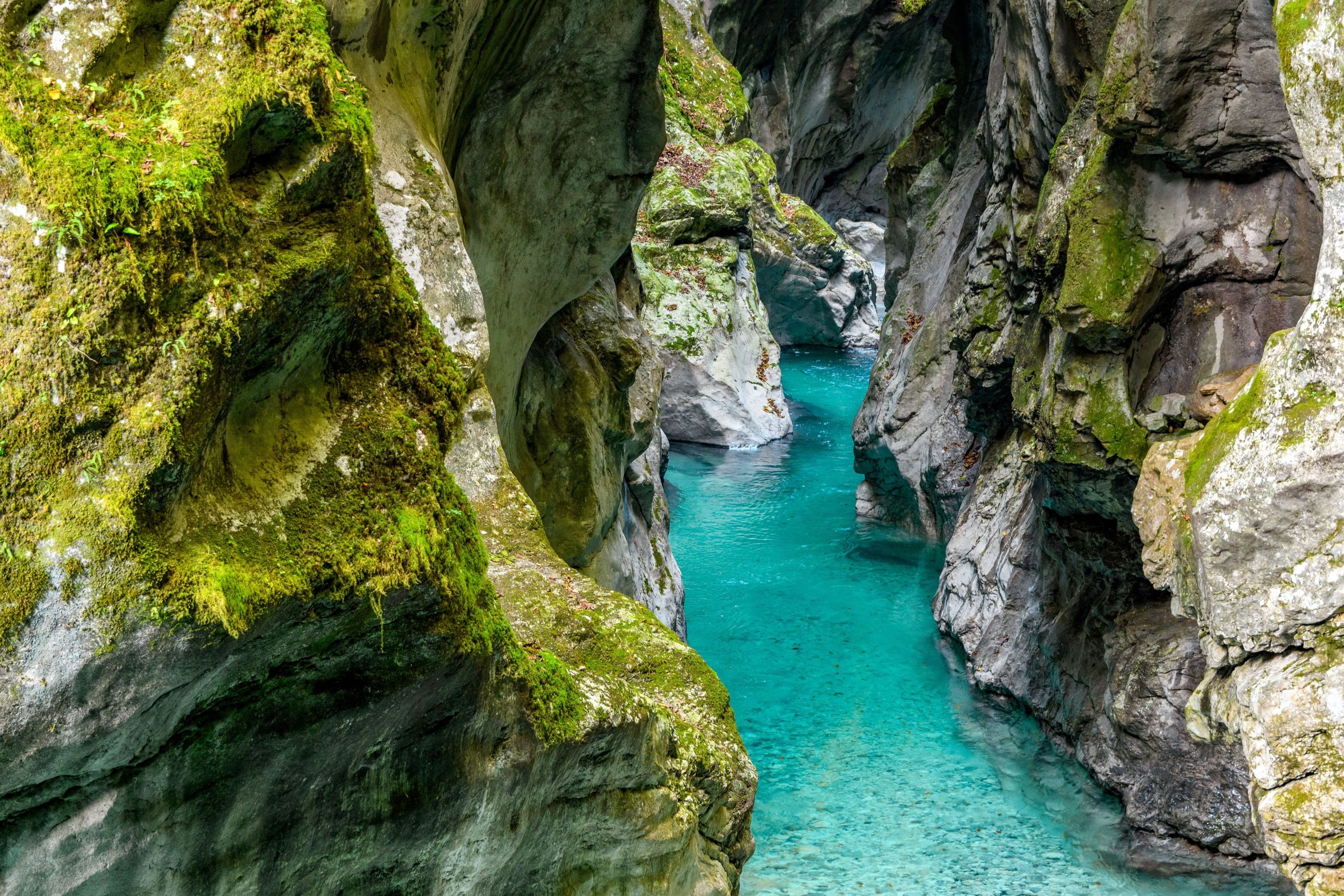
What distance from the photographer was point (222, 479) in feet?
12.0

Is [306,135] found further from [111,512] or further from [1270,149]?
[1270,149]

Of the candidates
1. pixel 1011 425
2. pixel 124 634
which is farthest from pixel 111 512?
pixel 1011 425

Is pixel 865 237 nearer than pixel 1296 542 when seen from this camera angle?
No

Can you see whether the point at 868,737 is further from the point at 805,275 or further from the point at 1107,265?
the point at 805,275

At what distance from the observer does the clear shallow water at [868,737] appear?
33.3 ft

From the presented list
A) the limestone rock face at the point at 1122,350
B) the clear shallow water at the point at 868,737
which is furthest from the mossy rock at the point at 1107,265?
the clear shallow water at the point at 868,737

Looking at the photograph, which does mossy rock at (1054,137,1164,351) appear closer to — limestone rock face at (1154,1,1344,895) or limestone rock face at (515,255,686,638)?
limestone rock face at (1154,1,1344,895)

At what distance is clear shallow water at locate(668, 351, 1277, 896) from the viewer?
10156 millimetres

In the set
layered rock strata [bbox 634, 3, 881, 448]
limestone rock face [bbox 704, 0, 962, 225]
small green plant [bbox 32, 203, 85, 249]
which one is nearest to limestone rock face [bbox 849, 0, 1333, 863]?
small green plant [bbox 32, 203, 85, 249]

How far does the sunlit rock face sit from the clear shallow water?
16.9 feet

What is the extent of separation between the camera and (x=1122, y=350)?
1047cm

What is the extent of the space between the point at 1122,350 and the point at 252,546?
9367mm

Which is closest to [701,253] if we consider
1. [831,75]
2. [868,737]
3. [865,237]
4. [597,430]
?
[831,75]

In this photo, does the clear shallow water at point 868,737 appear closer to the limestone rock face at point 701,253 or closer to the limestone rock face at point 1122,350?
the limestone rock face at point 1122,350
